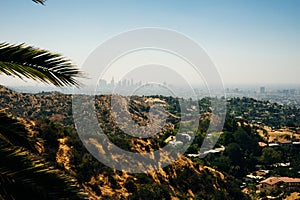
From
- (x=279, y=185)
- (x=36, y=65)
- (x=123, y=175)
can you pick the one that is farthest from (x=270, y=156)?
(x=36, y=65)

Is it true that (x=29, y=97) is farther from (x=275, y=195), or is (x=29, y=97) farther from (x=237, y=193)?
(x=275, y=195)

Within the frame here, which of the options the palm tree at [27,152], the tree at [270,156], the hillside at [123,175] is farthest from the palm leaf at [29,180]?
the tree at [270,156]

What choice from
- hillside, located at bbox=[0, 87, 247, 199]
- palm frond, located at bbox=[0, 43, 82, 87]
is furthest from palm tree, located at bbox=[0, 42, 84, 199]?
hillside, located at bbox=[0, 87, 247, 199]

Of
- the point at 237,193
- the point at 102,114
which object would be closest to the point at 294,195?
the point at 237,193

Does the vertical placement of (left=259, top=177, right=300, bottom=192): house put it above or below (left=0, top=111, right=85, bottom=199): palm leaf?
below

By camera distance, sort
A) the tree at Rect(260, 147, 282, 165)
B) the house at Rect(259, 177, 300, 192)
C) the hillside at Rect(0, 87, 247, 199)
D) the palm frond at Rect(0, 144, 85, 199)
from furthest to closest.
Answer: the tree at Rect(260, 147, 282, 165)
the house at Rect(259, 177, 300, 192)
the hillside at Rect(0, 87, 247, 199)
the palm frond at Rect(0, 144, 85, 199)

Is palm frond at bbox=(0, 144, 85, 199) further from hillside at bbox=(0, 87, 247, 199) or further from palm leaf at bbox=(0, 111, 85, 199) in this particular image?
hillside at bbox=(0, 87, 247, 199)

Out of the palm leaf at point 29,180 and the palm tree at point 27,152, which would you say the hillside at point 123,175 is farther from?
the palm leaf at point 29,180
